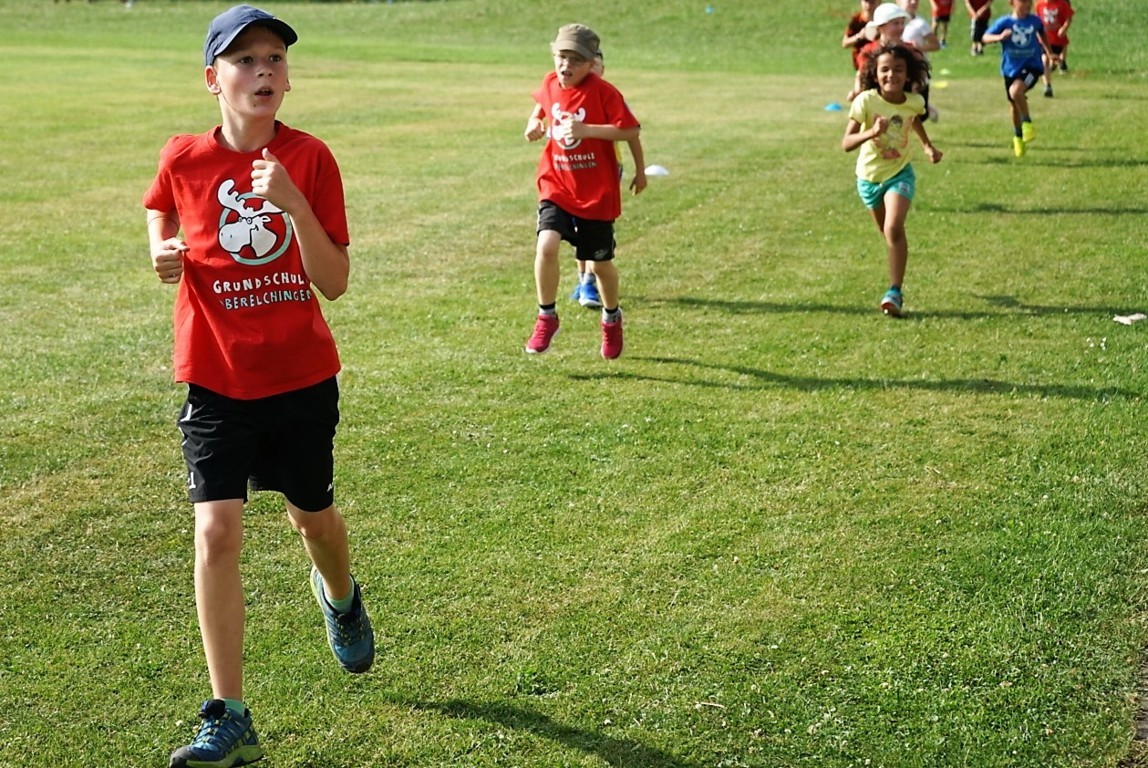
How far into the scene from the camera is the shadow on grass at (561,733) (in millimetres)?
4242

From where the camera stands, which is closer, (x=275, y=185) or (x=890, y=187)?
(x=275, y=185)

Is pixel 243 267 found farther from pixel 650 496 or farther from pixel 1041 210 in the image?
pixel 1041 210

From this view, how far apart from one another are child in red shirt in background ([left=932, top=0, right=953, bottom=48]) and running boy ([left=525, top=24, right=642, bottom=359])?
27.0 m

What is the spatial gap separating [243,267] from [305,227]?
0.95 ft

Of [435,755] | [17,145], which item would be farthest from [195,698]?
[17,145]

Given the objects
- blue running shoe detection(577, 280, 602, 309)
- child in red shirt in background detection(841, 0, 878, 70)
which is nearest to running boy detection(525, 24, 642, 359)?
Result: blue running shoe detection(577, 280, 602, 309)

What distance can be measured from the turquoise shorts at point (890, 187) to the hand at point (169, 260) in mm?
6612

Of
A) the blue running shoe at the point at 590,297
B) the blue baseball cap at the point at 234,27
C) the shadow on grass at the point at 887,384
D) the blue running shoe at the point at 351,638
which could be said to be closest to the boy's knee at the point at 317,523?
the blue running shoe at the point at 351,638

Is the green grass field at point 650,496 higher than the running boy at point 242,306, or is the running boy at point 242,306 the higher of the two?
the running boy at point 242,306

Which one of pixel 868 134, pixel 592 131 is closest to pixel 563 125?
pixel 592 131

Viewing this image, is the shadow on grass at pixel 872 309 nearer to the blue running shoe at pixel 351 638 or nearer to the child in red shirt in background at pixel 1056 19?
the blue running shoe at pixel 351 638

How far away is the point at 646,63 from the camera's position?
33.3 m

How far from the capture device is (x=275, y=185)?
399cm

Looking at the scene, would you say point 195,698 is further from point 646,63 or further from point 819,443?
point 646,63
